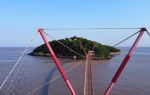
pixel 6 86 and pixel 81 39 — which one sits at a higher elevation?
pixel 6 86

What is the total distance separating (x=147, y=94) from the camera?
34.8 metres

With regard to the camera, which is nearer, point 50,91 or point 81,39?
point 50,91

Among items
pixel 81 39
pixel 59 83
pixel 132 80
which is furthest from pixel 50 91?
pixel 81 39

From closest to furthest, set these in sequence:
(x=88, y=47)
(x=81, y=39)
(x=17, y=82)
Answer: (x=17, y=82)
(x=88, y=47)
(x=81, y=39)

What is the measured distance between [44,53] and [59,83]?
215 ft

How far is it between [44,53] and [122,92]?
233ft

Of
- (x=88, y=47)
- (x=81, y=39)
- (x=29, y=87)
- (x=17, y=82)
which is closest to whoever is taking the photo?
(x=29, y=87)

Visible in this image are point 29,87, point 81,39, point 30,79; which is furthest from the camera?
point 81,39

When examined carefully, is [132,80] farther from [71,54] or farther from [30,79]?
[71,54]

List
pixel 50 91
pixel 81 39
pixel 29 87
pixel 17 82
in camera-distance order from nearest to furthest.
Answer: pixel 50 91, pixel 29 87, pixel 17 82, pixel 81 39

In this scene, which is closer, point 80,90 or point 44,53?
point 80,90

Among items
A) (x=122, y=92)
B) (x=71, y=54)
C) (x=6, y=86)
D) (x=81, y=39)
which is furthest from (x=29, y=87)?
(x=81, y=39)

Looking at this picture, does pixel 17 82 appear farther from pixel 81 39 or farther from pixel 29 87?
pixel 81 39

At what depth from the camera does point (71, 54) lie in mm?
92938
